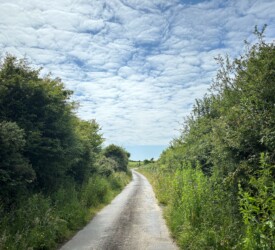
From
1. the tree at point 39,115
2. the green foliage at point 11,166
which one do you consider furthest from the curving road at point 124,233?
the tree at point 39,115

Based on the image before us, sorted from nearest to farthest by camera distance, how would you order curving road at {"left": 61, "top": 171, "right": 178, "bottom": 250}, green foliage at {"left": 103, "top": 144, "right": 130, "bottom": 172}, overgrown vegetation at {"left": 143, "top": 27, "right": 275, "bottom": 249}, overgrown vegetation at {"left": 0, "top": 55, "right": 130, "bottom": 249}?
1. overgrown vegetation at {"left": 143, "top": 27, "right": 275, "bottom": 249}
2. overgrown vegetation at {"left": 0, "top": 55, "right": 130, "bottom": 249}
3. curving road at {"left": 61, "top": 171, "right": 178, "bottom": 250}
4. green foliage at {"left": 103, "top": 144, "right": 130, "bottom": 172}

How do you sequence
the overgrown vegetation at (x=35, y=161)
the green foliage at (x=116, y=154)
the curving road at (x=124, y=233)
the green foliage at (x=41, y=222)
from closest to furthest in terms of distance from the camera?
1. the green foliage at (x=41, y=222)
2. the overgrown vegetation at (x=35, y=161)
3. the curving road at (x=124, y=233)
4. the green foliage at (x=116, y=154)

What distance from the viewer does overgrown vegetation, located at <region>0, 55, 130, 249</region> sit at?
8.58 metres

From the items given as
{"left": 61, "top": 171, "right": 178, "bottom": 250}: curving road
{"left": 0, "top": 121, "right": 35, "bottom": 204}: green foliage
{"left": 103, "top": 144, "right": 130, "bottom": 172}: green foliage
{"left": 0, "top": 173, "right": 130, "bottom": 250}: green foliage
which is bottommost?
{"left": 61, "top": 171, "right": 178, "bottom": 250}: curving road

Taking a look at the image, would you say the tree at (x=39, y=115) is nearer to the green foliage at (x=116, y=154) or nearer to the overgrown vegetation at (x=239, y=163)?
the overgrown vegetation at (x=239, y=163)

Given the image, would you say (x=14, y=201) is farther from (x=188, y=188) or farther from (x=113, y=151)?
(x=113, y=151)

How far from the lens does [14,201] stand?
9367 millimetres

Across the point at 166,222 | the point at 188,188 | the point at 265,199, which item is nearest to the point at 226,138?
the point at 265,199

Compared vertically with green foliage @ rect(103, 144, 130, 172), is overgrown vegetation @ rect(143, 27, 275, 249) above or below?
below

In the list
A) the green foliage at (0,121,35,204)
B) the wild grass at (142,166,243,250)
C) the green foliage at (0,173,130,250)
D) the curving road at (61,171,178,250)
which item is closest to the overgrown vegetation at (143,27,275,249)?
the wild grass at (142,166,243,250)

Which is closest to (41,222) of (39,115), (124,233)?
(124,233)

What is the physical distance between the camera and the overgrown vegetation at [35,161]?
8578mm

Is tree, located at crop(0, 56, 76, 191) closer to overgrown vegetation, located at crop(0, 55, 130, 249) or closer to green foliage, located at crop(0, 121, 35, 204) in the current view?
overgrown vegetation, located at crop(0, 55, 130, 249)

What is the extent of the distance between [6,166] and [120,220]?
5693 millimetres
